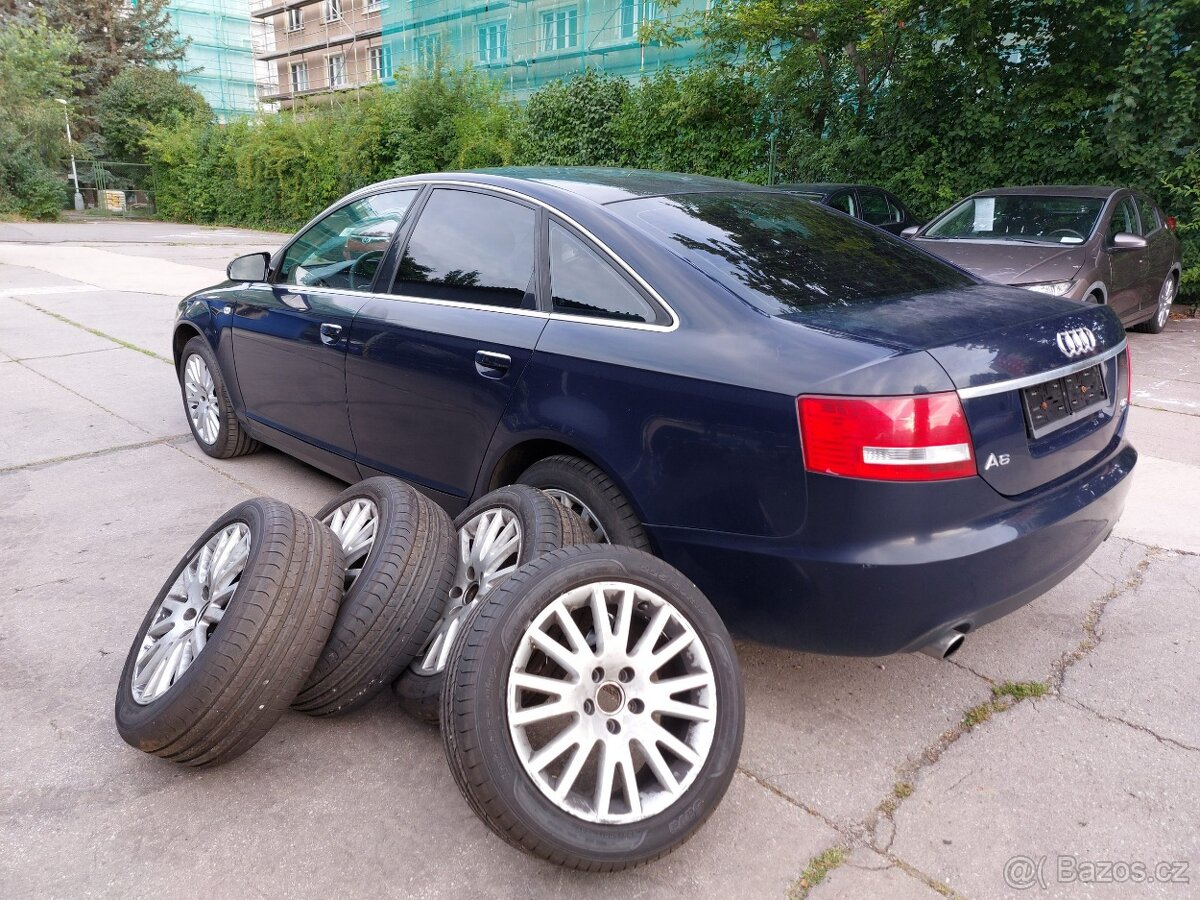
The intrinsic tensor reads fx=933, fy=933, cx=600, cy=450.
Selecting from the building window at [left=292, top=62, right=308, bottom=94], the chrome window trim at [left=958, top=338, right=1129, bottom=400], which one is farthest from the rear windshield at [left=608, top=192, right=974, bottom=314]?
the building window at [left=292, top=62, right=308, bottom=94]

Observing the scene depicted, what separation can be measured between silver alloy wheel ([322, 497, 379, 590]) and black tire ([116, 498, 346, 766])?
0.33m

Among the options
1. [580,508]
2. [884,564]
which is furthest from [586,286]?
[884,564]

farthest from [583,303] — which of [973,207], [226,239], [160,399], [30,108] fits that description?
[30,108]

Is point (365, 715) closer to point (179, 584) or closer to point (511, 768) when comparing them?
point (179, 584)

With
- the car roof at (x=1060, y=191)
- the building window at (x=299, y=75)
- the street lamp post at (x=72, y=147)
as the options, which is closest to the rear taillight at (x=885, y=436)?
the car roof at (x=1060, y=191)

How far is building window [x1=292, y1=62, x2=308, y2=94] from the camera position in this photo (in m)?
54.9

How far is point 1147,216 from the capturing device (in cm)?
995

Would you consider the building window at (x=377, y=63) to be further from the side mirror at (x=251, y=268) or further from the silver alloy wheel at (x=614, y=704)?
the silver alloy wheel at (x=614, y=704)

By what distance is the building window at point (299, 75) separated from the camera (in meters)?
54.9

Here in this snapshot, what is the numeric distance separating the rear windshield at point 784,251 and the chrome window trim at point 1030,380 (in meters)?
0.57

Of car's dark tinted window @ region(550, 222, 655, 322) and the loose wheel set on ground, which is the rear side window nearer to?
car's dark tinted window @ region(550, 222, 655, 322)

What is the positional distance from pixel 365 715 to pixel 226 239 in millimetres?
25262

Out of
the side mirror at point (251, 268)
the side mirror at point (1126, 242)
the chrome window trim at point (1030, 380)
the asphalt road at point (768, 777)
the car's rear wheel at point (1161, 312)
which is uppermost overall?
the side mirror at point (251, 268)

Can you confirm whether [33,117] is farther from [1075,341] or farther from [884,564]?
[884,564]
